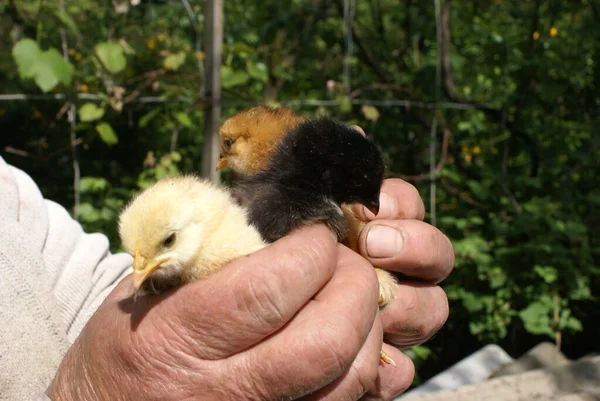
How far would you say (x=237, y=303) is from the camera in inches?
37.3

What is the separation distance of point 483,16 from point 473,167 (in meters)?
1.16

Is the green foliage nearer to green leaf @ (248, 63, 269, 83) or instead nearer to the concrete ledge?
green leaf @ (248, 63, 269, 83)

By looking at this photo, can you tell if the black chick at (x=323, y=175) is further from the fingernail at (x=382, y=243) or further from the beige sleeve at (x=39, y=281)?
the beige sleeve at (x=39, y=281)

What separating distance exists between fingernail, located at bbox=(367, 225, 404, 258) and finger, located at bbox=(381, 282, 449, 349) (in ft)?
0.35

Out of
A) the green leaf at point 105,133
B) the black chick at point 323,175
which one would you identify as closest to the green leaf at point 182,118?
the green leaf at point 105,133

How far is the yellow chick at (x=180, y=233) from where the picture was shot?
3.09 ft

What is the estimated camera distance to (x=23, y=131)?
376 centimetres

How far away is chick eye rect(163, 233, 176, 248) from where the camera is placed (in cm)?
95

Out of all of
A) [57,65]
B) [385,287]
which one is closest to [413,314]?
[385,287]

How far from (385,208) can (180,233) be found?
1.84ft

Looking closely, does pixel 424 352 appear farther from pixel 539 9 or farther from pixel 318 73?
pixel 539 9

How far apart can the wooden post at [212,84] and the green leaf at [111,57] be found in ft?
1.44

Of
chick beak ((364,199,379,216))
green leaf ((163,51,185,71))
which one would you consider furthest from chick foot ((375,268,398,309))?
green leaf ((163,51,185,71))

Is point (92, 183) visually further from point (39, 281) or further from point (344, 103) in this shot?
point (39, 281)
